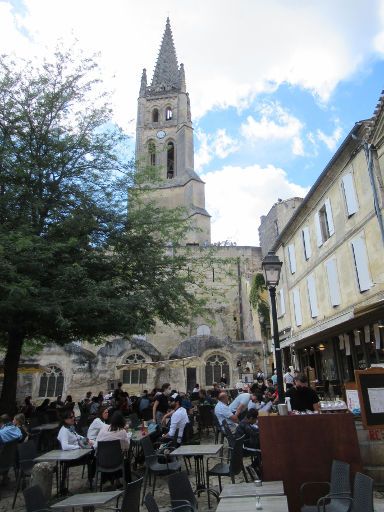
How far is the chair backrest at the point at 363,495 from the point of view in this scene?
3.18 metres

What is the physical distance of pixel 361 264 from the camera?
37.8 ft

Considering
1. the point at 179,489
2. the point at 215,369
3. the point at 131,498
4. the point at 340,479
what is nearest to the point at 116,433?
the point at 179,489

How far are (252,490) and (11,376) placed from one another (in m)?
9.34

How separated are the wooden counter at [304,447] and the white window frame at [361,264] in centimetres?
691

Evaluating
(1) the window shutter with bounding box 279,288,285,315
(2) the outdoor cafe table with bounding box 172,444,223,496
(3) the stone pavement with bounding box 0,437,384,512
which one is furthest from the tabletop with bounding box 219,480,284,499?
(1) the window shutter with bounding box 279,288,285,315

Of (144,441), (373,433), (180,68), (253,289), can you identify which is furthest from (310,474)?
(180,68)

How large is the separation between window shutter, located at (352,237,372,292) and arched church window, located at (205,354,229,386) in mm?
15143

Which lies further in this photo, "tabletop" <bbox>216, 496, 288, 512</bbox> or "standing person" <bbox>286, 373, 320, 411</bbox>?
"standing person" <bbox>286, 373, 320, 411</bbox>

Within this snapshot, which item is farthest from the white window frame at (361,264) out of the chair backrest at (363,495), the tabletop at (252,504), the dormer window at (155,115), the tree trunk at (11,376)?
the dormer window at (155,115)

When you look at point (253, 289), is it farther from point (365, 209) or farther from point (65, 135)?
point (65, 135)

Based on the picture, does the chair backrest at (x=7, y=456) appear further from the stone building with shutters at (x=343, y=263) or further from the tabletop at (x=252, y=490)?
the stone building with shutters at (x=343, y=263)

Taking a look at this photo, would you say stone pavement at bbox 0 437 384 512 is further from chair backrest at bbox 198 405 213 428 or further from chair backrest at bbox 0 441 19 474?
chair backrest at bbox 198 405 213 428

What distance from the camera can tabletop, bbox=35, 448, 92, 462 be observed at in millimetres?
5930

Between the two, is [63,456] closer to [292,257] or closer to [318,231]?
[318,231]
